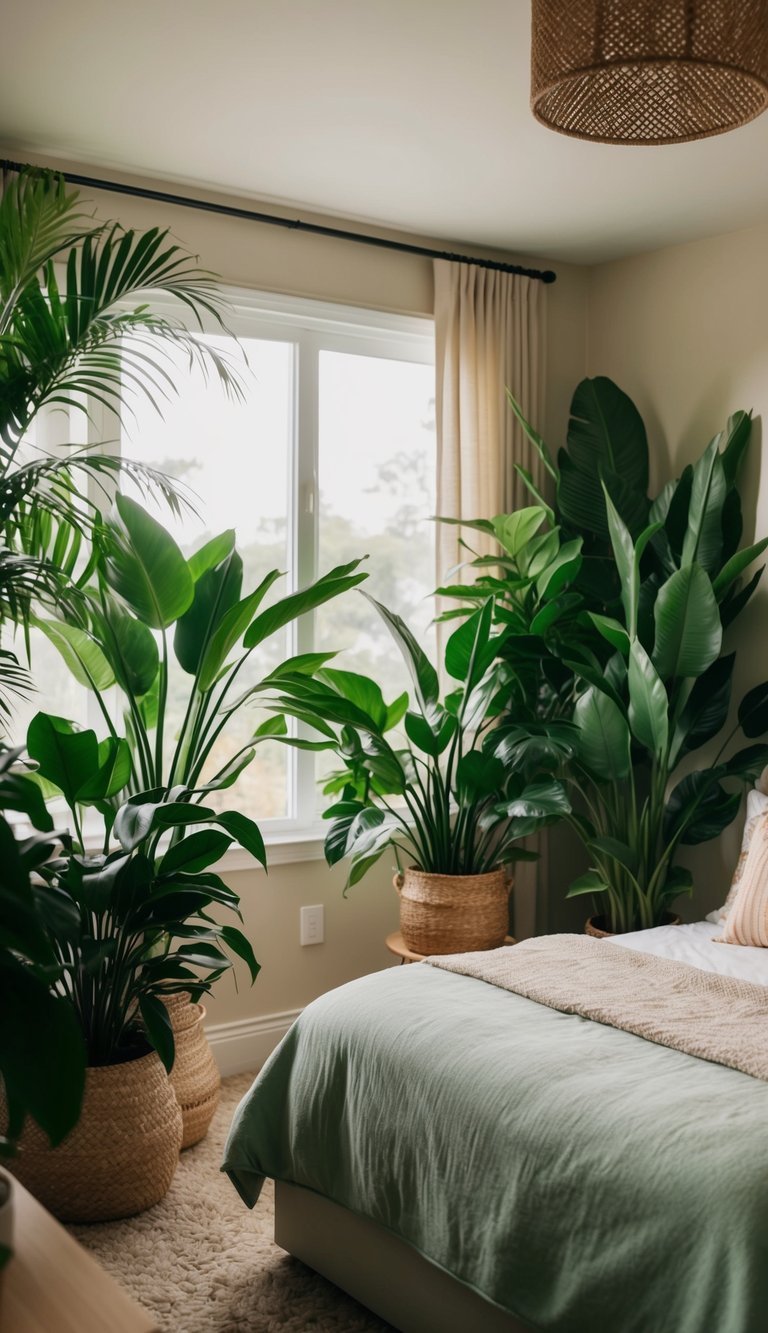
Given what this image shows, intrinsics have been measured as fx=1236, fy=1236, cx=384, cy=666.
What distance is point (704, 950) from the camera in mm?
3037

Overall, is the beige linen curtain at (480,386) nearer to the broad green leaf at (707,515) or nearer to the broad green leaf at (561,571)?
the broad green leaf at (561,571)

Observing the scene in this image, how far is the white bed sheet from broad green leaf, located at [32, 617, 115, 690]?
1441mm

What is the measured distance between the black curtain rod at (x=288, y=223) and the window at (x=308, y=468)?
22 cm

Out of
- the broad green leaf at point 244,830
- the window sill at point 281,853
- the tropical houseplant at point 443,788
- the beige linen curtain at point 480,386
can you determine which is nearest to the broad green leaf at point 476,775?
the tropical houseplant at point 443,788

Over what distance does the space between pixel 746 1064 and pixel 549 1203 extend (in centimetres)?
41

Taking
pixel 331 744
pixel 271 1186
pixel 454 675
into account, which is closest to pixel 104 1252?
pixel 271 1186

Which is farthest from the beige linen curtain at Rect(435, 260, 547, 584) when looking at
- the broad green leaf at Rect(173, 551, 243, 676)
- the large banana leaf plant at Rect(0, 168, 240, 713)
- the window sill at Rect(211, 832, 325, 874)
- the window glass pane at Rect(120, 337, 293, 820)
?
the large banana leaf plant at Rect(0, 168, 240, 713)

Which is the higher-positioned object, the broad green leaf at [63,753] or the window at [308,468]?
the window at [308,468]

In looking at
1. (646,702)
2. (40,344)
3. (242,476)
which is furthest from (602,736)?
(40,344)

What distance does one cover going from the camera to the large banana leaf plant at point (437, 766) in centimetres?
354

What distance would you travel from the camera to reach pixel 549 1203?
77.7 inches

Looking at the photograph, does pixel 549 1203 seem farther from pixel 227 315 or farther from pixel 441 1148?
pixel 227 315

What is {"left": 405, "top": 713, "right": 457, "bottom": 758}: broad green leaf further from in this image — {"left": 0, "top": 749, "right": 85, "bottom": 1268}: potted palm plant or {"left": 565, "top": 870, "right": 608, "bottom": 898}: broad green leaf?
{"left": 0, "top": 749, "right": 85, "bottom": 1268}: potted palm plant

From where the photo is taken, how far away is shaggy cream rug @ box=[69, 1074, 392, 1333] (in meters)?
2.42
